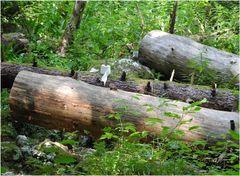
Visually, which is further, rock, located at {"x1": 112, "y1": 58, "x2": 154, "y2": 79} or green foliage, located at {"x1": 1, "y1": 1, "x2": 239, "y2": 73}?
green foliage, located at {"x1": 1, "y1": 1, "x2": 239, "y2": 73}

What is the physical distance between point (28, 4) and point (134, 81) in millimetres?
5302

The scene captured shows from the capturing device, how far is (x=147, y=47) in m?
6.80

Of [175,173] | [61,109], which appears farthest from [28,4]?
[175,173]

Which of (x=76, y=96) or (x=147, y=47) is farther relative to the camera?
(x=147, y=47)

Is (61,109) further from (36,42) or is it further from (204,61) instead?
(36,42)

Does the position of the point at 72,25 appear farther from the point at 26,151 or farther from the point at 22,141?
the point at 26,151

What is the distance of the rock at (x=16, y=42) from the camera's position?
765 centimetres

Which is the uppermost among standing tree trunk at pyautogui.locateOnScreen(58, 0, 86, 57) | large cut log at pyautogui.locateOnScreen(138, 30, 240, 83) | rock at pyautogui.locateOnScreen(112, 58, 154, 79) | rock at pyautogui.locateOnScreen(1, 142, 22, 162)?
standing tree trunk at pyautogui.locateOnScreen(58, 0, 86, 57)

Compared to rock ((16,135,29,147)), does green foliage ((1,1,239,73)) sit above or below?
above

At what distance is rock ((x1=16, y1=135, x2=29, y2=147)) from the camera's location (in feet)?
14.7

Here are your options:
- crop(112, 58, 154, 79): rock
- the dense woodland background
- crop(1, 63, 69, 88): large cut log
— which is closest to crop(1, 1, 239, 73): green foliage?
the dense woodland background

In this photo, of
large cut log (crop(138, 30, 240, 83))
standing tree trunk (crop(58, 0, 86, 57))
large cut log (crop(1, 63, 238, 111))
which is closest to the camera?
large cut log (crop(1, 63, 238, 111))

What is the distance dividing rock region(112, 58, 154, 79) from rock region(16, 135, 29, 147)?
7.32 feet

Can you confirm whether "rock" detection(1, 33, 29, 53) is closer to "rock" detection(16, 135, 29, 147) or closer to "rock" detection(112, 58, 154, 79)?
"rock" detection(112, 58, 154, 79)
